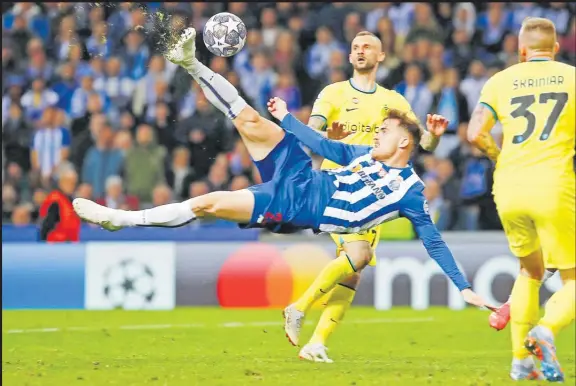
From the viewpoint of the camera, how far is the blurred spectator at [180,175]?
17.8m

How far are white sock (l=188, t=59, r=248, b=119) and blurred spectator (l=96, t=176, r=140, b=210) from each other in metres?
7.94

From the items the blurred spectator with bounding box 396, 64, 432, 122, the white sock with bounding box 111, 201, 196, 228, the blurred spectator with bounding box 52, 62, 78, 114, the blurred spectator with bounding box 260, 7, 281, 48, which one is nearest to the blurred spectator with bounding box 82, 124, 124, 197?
the blurred spectator with bounding box 52, 62, 78, 114

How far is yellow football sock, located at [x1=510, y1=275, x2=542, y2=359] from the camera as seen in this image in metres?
8.84

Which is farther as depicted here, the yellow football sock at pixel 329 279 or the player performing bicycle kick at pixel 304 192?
the yellow football sock at pixel 329 279

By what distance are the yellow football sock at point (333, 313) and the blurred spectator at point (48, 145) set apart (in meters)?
8.51

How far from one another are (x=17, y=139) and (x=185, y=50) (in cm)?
1008

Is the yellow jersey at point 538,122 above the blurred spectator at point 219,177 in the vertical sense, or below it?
above

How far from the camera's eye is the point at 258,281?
52.8 feet

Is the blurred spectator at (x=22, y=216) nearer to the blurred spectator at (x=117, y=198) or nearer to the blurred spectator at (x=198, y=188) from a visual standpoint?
the blurred spectator at (x=117, y=198)

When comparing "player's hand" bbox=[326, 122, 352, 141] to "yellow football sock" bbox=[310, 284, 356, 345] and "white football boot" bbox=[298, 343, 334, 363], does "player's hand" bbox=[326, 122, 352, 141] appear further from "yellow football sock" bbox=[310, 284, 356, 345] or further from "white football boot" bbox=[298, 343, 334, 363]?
"white football boot" bbox=[298, 343, 334, 363]

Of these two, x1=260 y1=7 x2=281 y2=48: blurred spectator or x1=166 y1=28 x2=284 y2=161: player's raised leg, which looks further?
x1=260 y1=7 x2=281 y2=48: blurred spectator

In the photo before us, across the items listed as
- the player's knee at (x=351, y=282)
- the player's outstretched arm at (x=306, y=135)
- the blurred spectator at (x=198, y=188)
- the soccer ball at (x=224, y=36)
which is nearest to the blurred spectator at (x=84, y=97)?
the blurred spectator at (x=198, y=188)

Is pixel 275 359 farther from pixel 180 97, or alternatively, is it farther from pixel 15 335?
pixel 180 97

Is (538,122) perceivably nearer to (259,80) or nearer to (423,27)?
(259,80)
